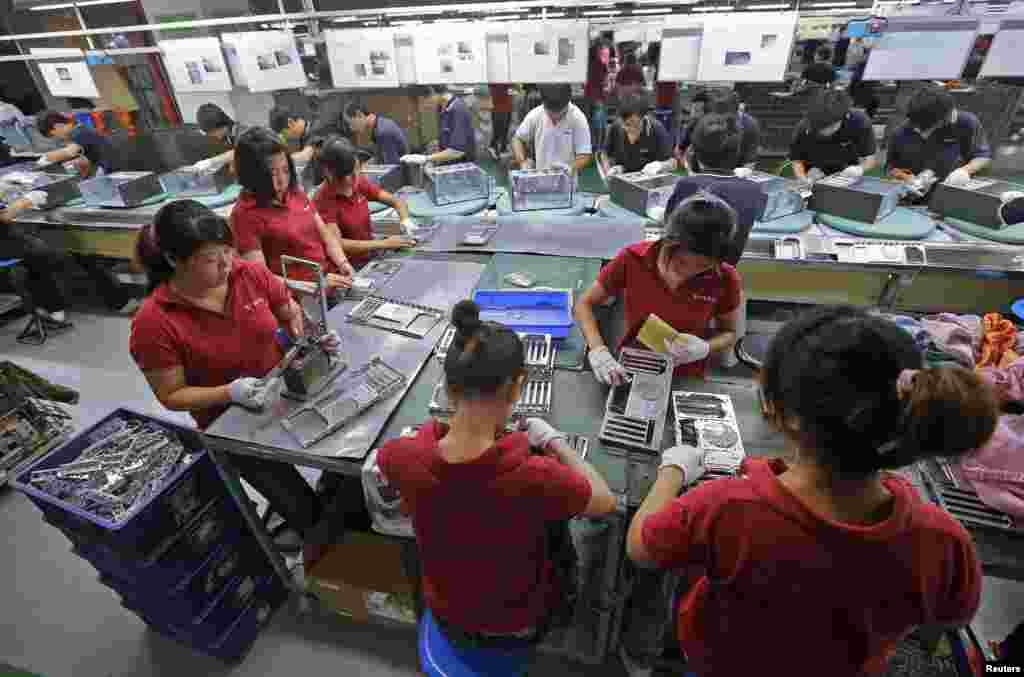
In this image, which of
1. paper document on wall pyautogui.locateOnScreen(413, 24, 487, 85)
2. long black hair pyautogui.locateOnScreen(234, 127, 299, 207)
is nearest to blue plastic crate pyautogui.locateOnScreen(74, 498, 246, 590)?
long black hair pyautogui.locateOnScreen(234, 127, 299, 207)

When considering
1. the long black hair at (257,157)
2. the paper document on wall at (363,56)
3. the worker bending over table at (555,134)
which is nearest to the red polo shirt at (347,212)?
the long black hair at (257,157)

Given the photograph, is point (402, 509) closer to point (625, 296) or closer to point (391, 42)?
point (625, 296)

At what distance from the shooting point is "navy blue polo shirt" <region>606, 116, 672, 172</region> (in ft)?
12.4

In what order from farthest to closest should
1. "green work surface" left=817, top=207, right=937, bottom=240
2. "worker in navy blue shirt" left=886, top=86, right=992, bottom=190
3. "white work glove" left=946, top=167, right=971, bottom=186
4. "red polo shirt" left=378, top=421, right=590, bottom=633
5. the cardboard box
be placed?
"worker in navy blue shirt" left=886, top=86, right=992, bottom=190 < "white work glove" left=946, top=167, right=971, bottom=186 < "green work surface" left=817, top=207, right=937, bottom=240 < the cardboard box < "red polo shirt" left=378, top=421, right=590, bottom=633

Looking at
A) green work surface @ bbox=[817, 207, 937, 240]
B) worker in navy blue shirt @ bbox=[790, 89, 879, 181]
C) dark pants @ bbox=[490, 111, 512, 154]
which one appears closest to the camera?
green work surface @ bbox=[817, 207, 937, 240]

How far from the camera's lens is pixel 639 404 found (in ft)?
5.05

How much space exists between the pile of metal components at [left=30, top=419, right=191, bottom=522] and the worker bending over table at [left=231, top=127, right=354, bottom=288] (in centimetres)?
83

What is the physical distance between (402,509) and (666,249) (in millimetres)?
1264

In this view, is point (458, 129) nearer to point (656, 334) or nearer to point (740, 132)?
point (740, 132)

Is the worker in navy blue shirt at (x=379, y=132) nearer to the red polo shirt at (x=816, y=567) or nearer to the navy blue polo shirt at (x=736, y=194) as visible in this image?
the navy blue polo shirt at (x=736, y=194)

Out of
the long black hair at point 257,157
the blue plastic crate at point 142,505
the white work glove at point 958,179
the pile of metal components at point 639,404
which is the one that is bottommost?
the blue plastic crate at point 142,505

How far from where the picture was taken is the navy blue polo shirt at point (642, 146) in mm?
3768

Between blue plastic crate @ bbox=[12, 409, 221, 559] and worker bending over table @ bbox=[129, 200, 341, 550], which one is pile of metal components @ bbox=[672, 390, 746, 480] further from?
blue plastic crate @ bbox=[12, 409, 221, 559]

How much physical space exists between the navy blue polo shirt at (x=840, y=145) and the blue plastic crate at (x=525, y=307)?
275cm
